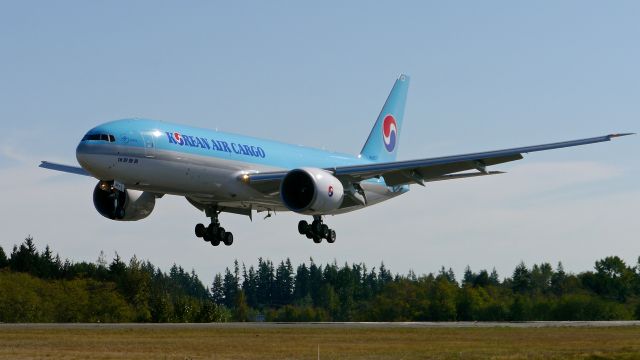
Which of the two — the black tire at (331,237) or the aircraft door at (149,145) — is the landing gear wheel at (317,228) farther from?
the aircraft door at (149,145)


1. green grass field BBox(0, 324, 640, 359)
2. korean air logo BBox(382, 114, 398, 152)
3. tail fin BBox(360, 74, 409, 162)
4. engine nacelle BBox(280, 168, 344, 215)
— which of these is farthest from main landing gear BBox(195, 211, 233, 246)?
korean air logo BBox(382, 114, 398, 152)

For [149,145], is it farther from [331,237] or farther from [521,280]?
[521,280]

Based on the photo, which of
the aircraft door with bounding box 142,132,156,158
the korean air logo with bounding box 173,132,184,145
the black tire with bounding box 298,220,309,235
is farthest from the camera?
the black tire with bounding box 298,220,309,235

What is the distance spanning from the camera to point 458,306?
90375 millimetres

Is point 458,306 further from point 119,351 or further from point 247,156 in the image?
point 119,351

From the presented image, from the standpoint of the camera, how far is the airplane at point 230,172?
4472 centimetres

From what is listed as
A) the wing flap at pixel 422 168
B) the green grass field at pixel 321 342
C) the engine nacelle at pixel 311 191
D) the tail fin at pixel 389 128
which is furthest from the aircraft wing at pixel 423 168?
the tail fin at pixel 389 128

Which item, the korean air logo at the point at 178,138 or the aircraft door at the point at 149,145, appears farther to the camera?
the korean air logo at the point at 178,138

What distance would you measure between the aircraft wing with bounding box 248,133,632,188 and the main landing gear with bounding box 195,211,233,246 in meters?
6.09

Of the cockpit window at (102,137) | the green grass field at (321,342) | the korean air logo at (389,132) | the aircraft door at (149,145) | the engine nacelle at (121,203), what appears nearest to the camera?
the green grass field at (321,342)

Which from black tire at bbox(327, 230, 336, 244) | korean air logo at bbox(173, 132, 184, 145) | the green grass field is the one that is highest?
korean air logo at bbox(173, 132, 184, 145)

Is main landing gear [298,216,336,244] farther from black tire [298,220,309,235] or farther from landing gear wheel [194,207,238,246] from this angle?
landing gear wheel [194,207,238,246]

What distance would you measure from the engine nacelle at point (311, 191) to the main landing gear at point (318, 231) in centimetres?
500

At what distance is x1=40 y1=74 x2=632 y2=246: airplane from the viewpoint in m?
44.7
